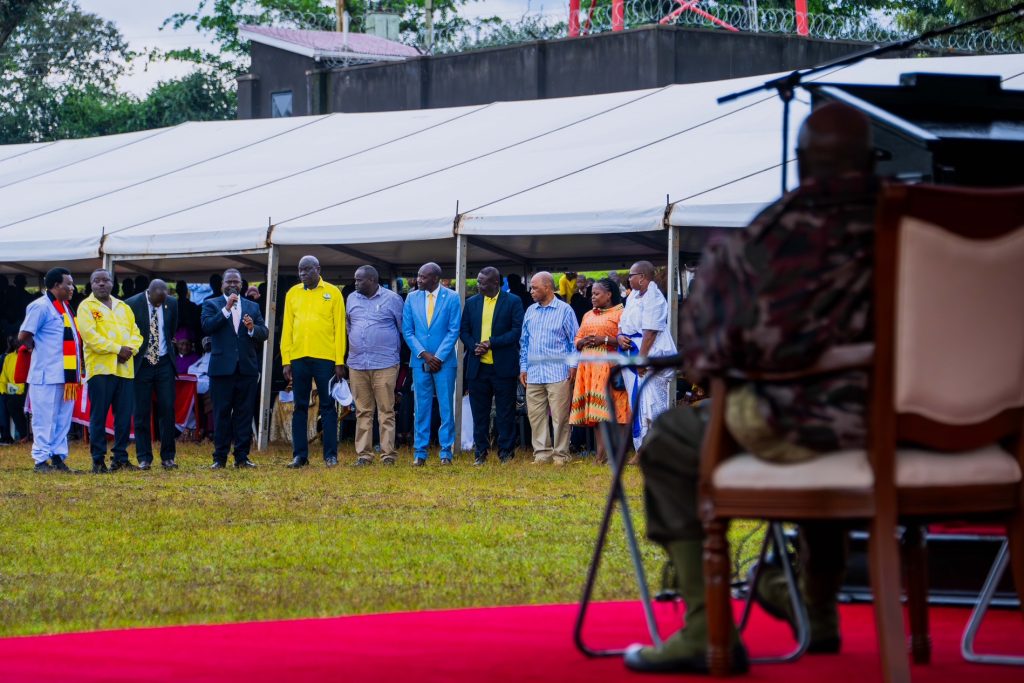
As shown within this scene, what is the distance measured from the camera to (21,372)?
51.3 ft

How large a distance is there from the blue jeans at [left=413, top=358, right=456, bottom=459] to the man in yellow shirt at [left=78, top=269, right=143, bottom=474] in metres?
2.71

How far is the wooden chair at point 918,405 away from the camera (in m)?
3.47

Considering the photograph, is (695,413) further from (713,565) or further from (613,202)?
(613,202)

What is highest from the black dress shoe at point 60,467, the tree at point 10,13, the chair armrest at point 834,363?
the tree at point 10,13

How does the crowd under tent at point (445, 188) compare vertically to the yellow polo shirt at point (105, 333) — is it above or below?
above

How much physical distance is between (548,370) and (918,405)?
1107 centimetres

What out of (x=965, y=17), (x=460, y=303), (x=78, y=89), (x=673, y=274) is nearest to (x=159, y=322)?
(x=460, y=303)

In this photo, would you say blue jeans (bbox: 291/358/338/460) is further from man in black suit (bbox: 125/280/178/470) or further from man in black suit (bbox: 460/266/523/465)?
man in black suit (bbox: 460/266/523/465)

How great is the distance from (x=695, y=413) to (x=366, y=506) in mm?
6699

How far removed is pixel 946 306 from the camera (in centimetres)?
352

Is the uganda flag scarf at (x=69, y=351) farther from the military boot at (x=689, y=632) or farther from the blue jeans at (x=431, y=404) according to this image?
the military boot at (x=689, y=632)

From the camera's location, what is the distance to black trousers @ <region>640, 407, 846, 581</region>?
4.05m

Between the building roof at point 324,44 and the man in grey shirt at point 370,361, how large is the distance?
20914 mm

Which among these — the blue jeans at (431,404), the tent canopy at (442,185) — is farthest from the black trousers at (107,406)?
the blue jeans at (431,404)
